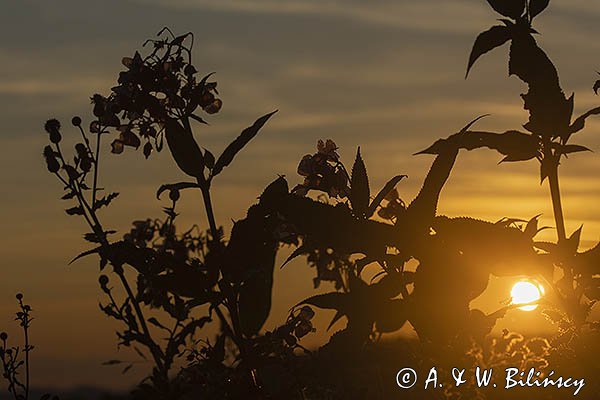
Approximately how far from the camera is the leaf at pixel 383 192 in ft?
18.1

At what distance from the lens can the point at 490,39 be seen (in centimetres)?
500

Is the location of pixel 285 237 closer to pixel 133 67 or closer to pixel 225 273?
pixel 225 273

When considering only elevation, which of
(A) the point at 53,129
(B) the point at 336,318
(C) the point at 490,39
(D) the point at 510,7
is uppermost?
(A) the point at 53,129

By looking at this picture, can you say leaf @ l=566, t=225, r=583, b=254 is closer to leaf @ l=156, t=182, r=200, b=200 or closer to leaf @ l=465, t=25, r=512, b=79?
leaf @ l=465, t=25, r=512, b=79

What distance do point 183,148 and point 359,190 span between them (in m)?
1.03

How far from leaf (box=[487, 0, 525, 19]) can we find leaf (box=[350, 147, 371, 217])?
1.21 m

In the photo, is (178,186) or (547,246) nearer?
(547,246)

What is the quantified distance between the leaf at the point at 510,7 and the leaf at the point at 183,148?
1.82m

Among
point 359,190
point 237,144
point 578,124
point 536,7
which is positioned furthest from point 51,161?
point 578,124

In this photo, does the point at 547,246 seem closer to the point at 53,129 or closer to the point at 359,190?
the point at 359,190

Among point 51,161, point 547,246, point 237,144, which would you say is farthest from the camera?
point 51,161

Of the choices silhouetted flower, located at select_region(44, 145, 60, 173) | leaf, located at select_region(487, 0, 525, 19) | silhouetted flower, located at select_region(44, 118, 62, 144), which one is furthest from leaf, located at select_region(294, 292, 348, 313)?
silhouetted flower, located at select_region(44, 118, 62, 144)

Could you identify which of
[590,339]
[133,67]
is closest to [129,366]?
[133,67]

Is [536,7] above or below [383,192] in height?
above
